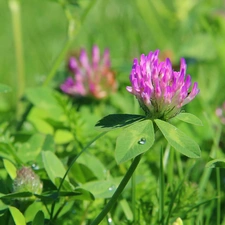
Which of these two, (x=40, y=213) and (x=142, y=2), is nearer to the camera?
(x=40, y=213)

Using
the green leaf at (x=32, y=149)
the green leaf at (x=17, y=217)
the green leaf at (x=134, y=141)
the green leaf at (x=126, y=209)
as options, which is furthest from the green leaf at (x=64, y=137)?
the green leaf at (x=134, y=141)

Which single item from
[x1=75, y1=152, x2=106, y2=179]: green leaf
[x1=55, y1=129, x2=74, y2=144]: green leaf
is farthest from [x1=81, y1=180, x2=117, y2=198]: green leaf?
[x1=55, y1=129, x2=74, y2=144]: green leaf

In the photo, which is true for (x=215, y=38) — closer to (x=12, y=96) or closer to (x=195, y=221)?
(x=12, y=96)

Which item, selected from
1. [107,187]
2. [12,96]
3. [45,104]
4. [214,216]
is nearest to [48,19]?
[12,96]

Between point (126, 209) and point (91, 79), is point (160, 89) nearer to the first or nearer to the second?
point (126, 209)

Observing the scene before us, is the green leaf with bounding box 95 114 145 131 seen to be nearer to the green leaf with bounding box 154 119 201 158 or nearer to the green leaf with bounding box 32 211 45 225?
Answer: the green leaf with bounding box 154 119 201 158

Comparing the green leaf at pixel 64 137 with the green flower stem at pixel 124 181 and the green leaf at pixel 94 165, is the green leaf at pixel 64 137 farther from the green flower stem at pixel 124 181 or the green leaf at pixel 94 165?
the green flower stem at pixel 124 181

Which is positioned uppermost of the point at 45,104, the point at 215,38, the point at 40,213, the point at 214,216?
the point at 215,38

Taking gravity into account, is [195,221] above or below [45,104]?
below
